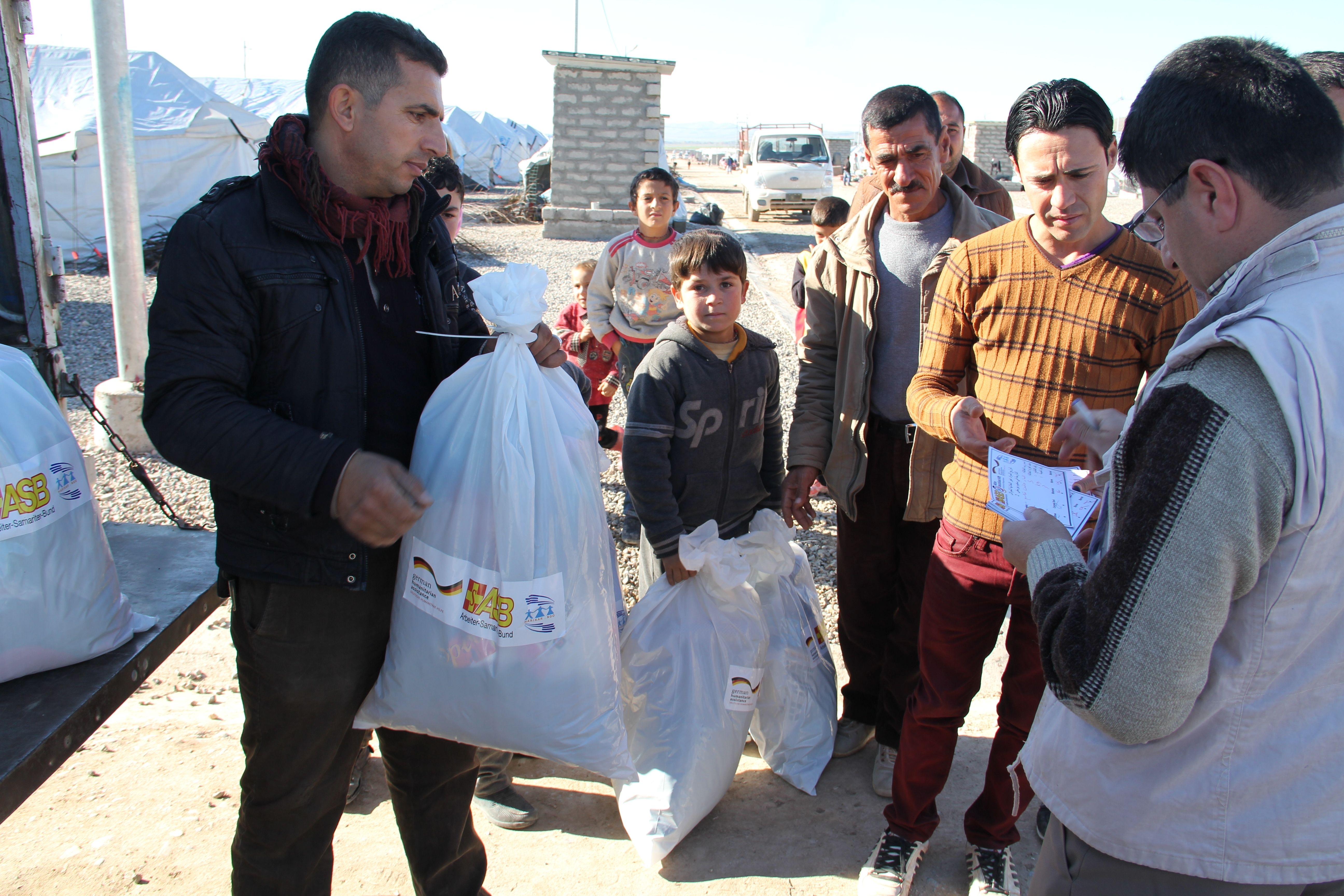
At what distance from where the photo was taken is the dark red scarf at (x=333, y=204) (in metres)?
1.55

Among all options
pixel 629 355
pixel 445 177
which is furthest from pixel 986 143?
pixel 445 177

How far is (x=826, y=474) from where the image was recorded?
8.89 feet

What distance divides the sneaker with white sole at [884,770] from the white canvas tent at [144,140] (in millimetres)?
12753

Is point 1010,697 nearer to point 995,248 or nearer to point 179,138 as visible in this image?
point 995,248

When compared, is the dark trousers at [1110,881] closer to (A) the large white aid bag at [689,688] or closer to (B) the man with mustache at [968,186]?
(A) the large white aid bag at [689,688]

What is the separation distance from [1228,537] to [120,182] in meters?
5.72

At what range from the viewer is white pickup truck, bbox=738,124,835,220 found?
19938 mm

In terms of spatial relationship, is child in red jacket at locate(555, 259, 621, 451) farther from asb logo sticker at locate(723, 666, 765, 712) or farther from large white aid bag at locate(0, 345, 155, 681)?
large white aid bag at locate(0, 345, 155, 681)

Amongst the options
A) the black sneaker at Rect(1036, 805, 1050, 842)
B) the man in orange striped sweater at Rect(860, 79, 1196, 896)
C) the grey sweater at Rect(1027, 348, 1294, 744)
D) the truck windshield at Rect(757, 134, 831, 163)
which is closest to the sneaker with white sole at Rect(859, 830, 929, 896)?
the man in orange striped sweater at Rect(860, 79, 1196, 896)

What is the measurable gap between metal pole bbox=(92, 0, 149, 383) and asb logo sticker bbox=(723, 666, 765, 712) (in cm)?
388

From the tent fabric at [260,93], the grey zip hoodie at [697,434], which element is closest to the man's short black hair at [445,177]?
the grey zip hoodie at [697,434]

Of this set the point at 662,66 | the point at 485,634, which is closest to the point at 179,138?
the point at 662,66

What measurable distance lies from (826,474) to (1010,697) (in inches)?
32.7

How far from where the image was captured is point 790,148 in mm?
20812
